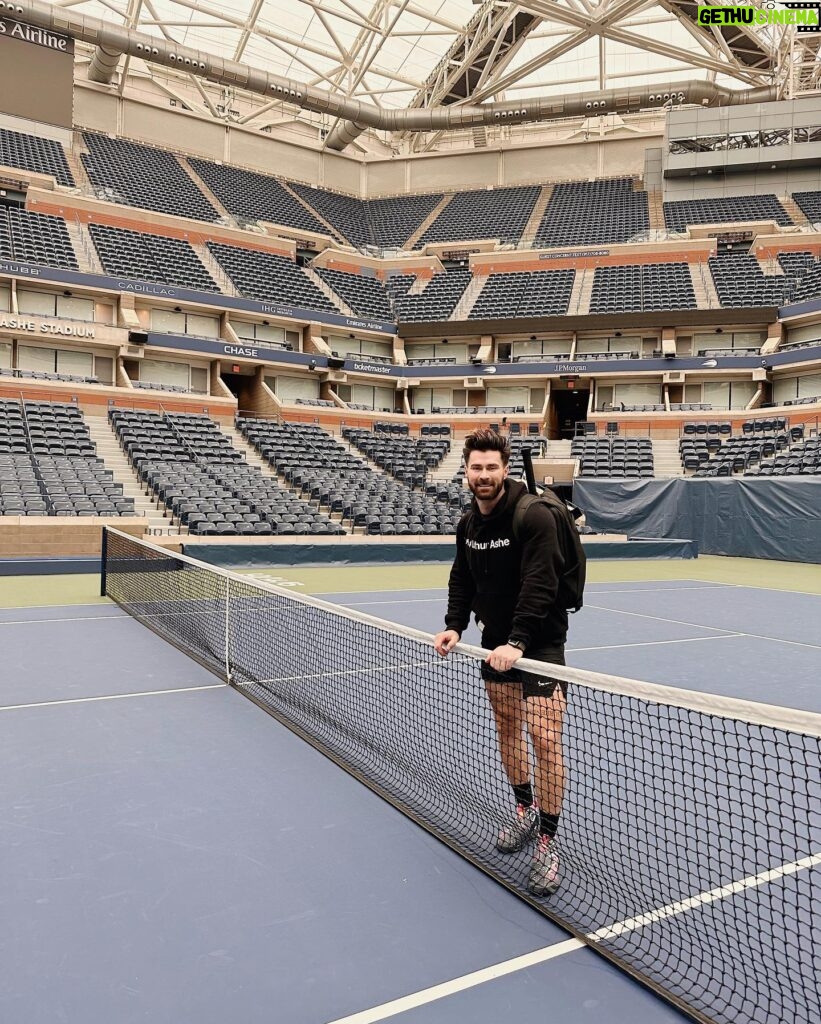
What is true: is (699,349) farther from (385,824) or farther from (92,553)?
(385,824)

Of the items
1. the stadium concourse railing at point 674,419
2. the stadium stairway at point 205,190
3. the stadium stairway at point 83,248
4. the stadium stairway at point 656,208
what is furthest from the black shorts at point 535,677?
the stadium stairway at point 656,208

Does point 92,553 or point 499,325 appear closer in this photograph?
point 92,553

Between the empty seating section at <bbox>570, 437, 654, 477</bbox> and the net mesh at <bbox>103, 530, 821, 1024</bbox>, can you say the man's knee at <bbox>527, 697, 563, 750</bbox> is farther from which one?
the empty seating section at <bbox>570, 437, 654, 477</bbox>

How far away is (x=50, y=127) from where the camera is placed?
4166cm

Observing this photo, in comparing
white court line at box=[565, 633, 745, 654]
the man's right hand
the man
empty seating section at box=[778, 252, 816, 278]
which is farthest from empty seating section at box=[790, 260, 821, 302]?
the man's right hand

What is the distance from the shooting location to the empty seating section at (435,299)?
40.6 m

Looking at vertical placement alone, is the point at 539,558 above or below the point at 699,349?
below

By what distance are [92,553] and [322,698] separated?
12.8 m

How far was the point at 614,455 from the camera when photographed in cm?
3225

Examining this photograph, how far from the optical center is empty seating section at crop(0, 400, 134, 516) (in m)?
17.8

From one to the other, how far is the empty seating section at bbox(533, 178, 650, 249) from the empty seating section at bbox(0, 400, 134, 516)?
30519 millimetres

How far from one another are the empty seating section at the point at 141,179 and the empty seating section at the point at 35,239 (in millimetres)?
3877

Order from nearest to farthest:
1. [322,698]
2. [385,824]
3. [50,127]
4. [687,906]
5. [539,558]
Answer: [687,906], [539,558], [385,824], [322,698], [50,127]

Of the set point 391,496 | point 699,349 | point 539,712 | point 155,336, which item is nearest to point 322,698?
point 539,712
